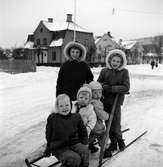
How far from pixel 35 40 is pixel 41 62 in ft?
11.4

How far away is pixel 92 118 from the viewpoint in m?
3.49

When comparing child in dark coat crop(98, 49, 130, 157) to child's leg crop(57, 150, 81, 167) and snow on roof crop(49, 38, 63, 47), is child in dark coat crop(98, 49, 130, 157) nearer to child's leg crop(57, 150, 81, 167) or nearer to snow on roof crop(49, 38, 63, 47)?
child's leg crop(57, 150, 81, 167)

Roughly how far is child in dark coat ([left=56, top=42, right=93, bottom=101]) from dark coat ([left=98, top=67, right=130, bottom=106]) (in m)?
0.30

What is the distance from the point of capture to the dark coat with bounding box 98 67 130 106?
3873mm

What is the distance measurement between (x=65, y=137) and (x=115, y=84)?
129 centimetres

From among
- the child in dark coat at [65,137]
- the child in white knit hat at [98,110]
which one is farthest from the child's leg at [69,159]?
the child in white knit hat at [98,110]

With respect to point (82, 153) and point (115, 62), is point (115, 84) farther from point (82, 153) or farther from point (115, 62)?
point (82, 153)

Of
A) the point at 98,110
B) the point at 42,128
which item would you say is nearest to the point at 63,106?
the point at 98,110

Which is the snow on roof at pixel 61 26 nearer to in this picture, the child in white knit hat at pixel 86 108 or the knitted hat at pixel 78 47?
the knitted hat at pixel 78 47

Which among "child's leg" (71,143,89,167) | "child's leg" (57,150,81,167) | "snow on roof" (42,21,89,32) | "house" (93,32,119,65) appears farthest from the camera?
"house" (93,32,119,65)

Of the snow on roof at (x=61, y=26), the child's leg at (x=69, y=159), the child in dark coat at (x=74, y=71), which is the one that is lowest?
the child's leg at (x=69, y=159)

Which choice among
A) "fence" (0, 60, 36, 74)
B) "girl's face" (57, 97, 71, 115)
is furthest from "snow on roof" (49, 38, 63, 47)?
"girl's face" (57, 97, 71, 115)

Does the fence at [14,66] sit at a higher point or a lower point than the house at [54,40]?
lower

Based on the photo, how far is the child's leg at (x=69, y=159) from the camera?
115 inches
